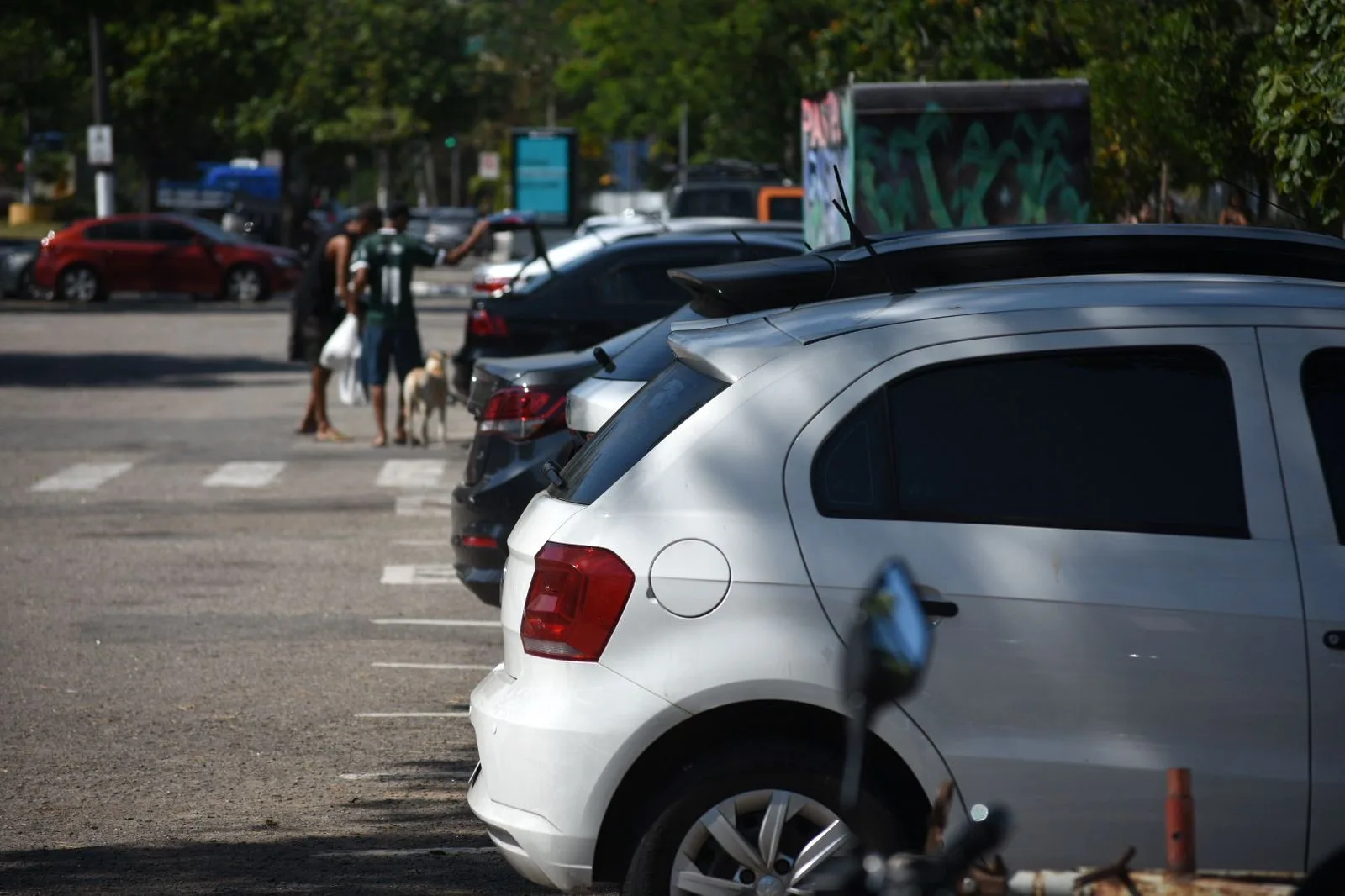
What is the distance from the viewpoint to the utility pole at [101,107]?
4016 centimetres

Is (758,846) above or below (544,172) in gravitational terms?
below

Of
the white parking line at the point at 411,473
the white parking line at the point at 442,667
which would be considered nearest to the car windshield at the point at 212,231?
the white parking line at the point at 411,473

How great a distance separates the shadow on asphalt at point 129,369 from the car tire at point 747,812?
1873 cm

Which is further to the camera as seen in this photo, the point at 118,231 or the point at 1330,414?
the point at 118,231

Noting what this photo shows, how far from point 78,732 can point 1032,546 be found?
4.44 metres

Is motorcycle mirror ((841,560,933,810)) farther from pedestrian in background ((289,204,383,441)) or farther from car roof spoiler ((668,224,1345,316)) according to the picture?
pedestrian in background ((289,204,383,441))

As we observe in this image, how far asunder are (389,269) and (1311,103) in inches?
348

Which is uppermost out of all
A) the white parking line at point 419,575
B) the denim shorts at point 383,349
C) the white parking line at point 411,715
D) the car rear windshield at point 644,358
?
the car rear windshield at point 644,358

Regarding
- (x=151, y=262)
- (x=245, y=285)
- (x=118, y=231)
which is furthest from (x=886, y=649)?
(x=245, y=285)

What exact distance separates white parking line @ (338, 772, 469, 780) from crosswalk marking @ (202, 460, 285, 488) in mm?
8061

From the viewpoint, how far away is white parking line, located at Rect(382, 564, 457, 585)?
11.0 m

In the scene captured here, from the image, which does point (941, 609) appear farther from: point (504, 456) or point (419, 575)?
point (419, 575)

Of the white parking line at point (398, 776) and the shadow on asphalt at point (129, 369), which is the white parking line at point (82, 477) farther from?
the white parking line at point (398, 776)

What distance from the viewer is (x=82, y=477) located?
50.3 ft
